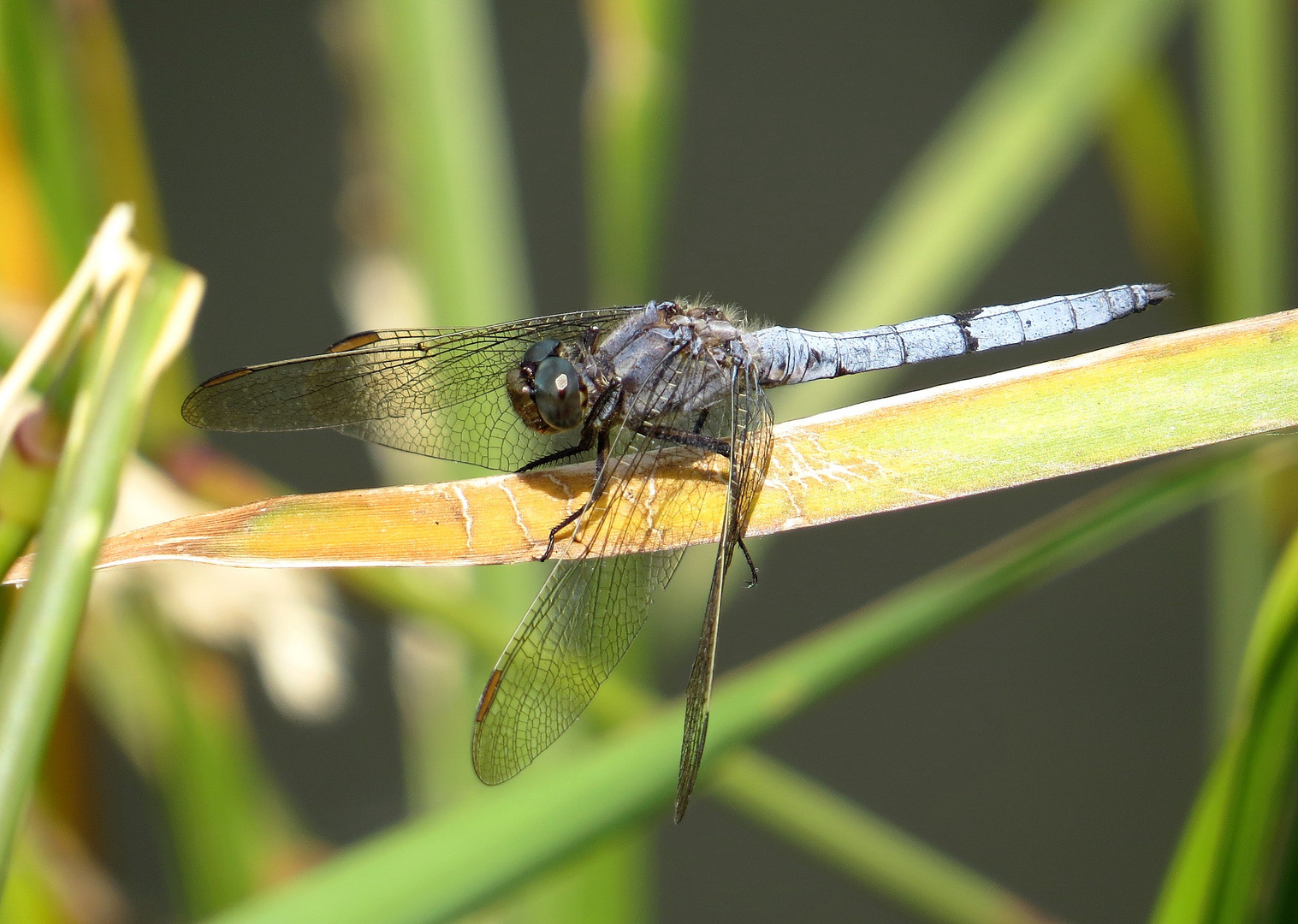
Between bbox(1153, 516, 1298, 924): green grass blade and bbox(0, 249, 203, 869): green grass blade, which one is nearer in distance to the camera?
bbox(0, 249, 203, 869): green grass blade

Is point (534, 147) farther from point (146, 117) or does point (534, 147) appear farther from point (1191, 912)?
point (1191, 912)

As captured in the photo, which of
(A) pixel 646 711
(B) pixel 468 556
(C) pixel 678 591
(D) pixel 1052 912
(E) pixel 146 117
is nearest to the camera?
(B) pixel 468 556

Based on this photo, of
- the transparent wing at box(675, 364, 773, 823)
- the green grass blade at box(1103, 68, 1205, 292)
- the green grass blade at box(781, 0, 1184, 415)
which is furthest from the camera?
the green grass blade at box(1103, 68, 1205, 292)

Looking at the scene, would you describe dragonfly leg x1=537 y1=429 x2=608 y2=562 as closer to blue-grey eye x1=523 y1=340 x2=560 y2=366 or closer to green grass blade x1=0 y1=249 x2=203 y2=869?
blue-grey eye x1=523 y1=340 x2=560 y2=366

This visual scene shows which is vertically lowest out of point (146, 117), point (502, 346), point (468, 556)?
point (468, 556)

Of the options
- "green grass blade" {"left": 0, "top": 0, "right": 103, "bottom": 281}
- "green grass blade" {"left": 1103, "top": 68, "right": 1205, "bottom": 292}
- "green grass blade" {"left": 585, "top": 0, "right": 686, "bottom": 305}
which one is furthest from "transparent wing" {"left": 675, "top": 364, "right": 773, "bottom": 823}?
"green grass blade" {"left": 1103, "top": 68, "right": 1205, "bottom": 292}

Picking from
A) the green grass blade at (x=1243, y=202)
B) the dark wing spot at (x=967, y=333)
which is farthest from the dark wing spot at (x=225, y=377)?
the green grass blade at (x=1243, y=202)

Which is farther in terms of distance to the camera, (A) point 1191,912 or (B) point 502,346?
(B) point 502,346

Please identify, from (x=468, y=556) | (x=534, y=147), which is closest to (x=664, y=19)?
(x=468, y=556)
